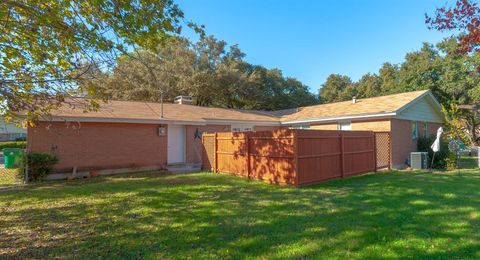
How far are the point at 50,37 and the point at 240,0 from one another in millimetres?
10095

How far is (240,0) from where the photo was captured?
14.2 meters

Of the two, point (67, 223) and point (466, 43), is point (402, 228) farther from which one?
point (67, 223)

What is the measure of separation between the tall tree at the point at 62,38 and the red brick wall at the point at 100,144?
5.11m

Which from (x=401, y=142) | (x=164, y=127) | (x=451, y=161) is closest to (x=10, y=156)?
(x=164, y=127)

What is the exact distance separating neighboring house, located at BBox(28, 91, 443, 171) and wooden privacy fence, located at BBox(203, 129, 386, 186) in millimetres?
3262

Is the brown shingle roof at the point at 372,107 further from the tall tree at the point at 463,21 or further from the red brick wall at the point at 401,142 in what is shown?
the tall tree at the point at 463,21

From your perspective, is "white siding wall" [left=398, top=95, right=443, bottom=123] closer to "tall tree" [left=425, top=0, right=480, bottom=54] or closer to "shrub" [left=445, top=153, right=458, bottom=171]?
"shrub" [left=445, top=153, right=458, bottom=171]

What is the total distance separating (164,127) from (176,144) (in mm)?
1305

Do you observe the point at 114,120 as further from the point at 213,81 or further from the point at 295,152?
the point at 213,81

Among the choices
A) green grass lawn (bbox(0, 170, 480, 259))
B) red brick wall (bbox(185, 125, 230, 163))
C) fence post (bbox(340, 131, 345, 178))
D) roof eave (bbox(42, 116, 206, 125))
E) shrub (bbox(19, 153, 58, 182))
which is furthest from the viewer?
red brick wall (bbox(185, 125, 230, 163))

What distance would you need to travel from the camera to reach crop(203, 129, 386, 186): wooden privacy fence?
30.9 ft

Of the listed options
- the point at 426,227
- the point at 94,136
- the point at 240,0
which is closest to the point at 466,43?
the point at 426,227

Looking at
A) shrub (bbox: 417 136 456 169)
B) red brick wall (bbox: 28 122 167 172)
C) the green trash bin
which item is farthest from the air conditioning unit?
the green trash bin

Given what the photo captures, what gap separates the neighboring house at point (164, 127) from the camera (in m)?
12.6
